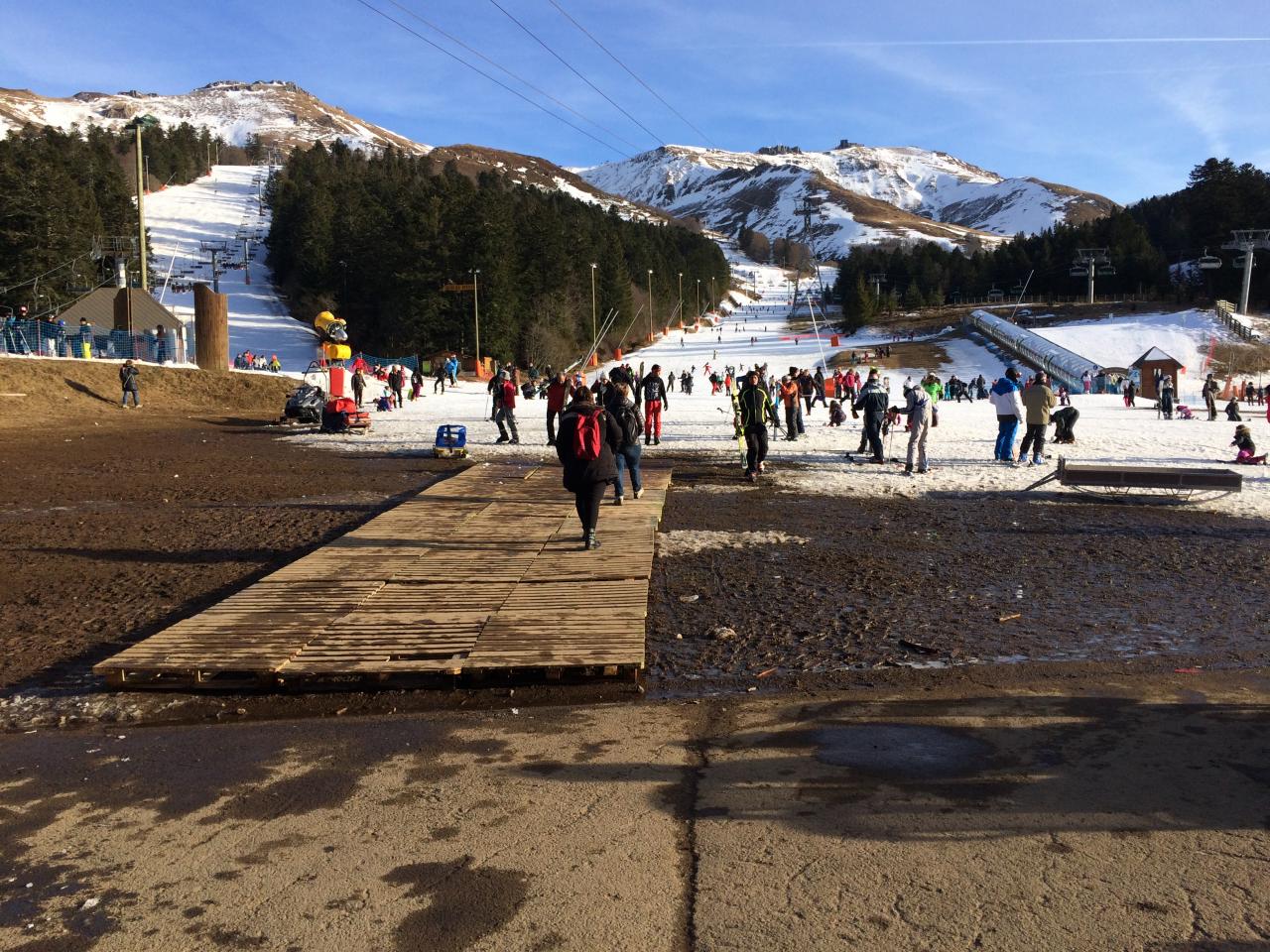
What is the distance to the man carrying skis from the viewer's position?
55.0ft

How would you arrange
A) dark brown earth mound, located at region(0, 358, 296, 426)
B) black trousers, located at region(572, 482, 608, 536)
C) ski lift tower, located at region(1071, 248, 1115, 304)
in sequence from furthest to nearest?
ski lift tower, located at region(1071, 248, 1115, 304), dark brown earth mound, located at region(0, 358, 296, 426), black trousers, located at region(572, 482, 608, 536)

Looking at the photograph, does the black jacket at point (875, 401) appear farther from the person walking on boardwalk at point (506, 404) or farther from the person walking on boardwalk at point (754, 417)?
the person walking on boardwalk at point (506, 404)

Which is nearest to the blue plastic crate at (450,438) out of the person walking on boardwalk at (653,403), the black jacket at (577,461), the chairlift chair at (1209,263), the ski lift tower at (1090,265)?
the person walking on boardwalk at (653,403)

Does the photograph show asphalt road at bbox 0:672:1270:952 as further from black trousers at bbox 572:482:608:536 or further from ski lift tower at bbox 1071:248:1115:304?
ski lift tower at bbox 1071:248:1115:304

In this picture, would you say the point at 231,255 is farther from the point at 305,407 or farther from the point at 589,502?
the point at 589,502

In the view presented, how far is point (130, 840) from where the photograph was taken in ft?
12.9

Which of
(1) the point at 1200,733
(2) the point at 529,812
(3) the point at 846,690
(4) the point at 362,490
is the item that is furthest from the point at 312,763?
(4) the point at 362,490

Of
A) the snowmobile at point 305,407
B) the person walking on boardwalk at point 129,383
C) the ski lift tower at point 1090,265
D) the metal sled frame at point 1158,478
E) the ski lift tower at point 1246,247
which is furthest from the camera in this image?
the ski lift tower at point 1090,265

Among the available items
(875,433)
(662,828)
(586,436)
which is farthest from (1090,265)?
(662,828)

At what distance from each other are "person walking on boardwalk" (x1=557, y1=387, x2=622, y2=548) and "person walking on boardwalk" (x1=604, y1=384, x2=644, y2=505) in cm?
201

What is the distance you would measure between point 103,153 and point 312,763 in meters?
124

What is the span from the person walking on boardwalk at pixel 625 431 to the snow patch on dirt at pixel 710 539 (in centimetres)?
125

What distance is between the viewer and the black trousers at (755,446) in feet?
48.6

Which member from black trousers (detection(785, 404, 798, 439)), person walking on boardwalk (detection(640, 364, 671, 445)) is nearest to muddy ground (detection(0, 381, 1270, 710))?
person walking on boardwalk (detection(640, 364, 671, 445))
